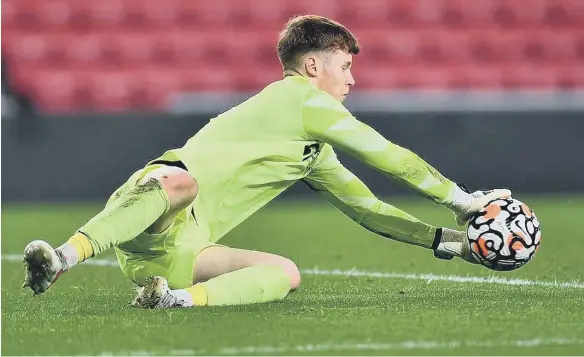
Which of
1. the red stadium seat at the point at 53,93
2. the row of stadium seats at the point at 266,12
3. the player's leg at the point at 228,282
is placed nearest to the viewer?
the player's leg at the point at 228,282

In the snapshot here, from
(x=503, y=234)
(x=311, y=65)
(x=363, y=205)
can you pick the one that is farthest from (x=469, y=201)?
(x=311, y=65)

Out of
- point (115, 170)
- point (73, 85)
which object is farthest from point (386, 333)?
point (73, 85)

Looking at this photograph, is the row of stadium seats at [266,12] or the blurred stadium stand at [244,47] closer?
the blurred stadium stand at [244,47]

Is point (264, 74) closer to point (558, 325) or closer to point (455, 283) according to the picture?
point (455, 283)

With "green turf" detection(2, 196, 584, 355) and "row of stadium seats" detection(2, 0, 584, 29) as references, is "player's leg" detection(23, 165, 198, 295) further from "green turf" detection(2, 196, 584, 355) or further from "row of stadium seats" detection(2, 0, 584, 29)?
"row of stadium seats" detection(2, 0, 584, 29)

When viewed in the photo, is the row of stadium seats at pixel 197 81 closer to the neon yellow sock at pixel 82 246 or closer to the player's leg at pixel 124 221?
the player's leg at pixel 124 221

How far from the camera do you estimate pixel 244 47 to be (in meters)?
16.0

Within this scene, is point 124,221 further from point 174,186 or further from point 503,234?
point 503,234

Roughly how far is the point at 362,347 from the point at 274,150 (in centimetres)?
144

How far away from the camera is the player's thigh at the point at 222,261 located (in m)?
5.55

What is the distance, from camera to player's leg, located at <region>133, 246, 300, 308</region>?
5.24 metres

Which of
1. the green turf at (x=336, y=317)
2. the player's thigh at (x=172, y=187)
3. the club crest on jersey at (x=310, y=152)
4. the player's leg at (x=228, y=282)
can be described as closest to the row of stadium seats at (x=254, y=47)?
the green turf at (x=336, y=317)

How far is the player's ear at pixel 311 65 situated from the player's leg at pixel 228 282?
880mm

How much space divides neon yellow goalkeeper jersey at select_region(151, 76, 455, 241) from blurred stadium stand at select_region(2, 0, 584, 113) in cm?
955
